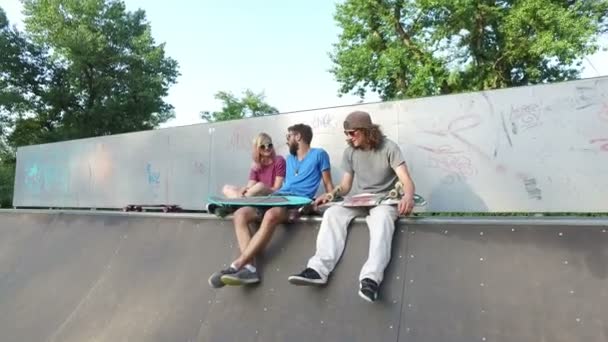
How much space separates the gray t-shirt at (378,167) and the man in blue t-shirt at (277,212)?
66cm

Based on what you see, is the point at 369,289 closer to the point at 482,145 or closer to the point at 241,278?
the point at 241,278

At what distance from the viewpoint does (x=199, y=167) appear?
9.00m

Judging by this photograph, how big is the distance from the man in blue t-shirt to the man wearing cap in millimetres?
438

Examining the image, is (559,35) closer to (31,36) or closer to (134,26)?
(134,26)

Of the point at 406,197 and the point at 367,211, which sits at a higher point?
the point at 406,197

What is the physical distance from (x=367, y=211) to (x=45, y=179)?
35.0 feet

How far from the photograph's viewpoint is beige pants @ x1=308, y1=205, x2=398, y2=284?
3369 millimetres

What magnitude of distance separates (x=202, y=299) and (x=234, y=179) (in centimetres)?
446

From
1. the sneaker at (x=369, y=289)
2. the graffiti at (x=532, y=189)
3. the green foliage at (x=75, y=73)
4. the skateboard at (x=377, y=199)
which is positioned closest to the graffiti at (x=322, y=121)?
the graffiti at (x=532, y=189)

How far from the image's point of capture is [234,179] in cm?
840

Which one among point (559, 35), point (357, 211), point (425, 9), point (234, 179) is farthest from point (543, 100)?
point (425, 9)

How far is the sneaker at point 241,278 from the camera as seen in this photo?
12.4ft

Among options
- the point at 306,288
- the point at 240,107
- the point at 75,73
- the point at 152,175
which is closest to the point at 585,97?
the point at 306,288

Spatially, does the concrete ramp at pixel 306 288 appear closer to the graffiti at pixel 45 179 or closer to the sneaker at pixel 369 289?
the sneaker at pixel 369 289
